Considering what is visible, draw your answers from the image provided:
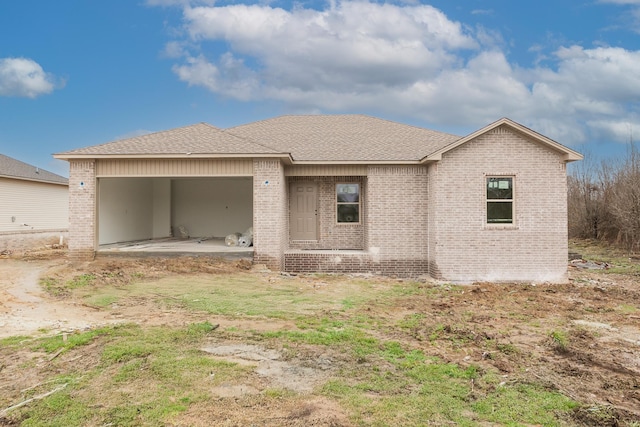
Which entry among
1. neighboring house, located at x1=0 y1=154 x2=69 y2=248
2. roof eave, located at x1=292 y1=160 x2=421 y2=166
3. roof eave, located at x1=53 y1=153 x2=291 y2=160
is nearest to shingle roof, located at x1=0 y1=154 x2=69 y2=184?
neighboring house, located at x1=0 y1=154 x2=69 y2=248

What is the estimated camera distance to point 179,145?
46.2ft

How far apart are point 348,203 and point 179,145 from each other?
6.06 metres

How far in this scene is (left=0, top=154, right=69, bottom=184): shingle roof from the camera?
20669 millimetres

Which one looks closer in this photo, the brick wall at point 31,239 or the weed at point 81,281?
the weed at point 81,281

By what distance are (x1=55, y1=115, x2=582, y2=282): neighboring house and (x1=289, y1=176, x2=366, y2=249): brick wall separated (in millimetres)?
36

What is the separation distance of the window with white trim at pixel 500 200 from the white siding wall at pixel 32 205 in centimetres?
2040

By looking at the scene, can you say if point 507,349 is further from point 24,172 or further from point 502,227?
point 24,172

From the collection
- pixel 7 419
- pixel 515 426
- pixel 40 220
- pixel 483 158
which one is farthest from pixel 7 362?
pixel 40 220

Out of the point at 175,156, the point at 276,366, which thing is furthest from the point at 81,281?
the point at 276,366

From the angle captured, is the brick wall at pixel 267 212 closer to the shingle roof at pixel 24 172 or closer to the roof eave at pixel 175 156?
the roof eave at pixel 175 156

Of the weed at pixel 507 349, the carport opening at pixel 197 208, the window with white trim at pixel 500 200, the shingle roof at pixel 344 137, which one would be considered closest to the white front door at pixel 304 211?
the shingle roof at pixel 344 137

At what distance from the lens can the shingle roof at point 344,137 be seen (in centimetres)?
1506

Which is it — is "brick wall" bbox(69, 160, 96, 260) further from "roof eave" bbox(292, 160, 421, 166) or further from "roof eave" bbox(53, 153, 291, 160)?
"roof eave" bbox(292, 160, 421, 166)

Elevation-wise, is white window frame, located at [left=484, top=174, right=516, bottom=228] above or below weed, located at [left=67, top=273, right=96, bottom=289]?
above
